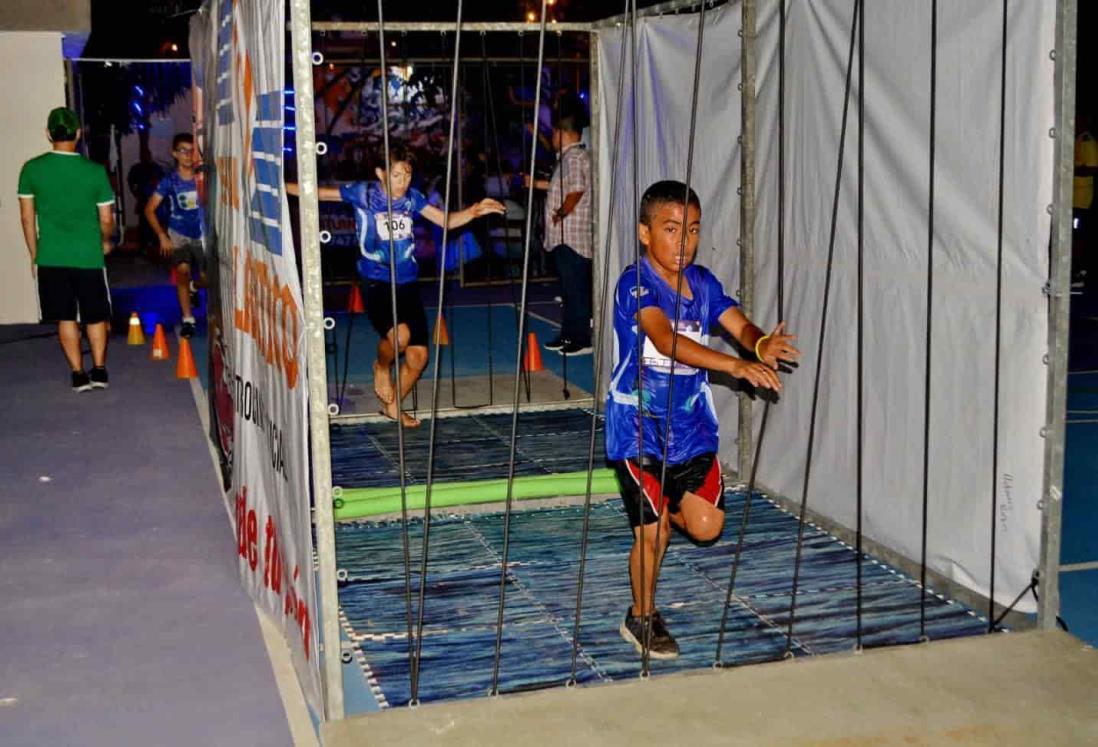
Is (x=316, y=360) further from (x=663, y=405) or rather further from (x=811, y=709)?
(x=811, y=709)

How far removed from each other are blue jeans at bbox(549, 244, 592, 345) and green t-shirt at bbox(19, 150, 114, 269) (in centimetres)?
359

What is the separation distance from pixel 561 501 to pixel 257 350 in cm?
258

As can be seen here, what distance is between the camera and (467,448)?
29.3ft

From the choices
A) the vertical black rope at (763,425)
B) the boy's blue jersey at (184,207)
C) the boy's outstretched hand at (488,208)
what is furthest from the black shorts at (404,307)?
the boy's blue jersey at (184,207)

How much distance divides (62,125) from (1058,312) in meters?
7.51

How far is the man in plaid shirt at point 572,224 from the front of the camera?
436 inches

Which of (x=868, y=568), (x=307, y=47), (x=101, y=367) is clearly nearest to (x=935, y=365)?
(x=868, y=568)

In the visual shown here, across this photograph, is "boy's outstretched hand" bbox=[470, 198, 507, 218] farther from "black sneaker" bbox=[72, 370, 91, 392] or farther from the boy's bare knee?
"black sneaker" bbox=[72, 370, 91, 392]

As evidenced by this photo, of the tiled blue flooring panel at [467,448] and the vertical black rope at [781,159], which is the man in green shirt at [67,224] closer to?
the tiled blue flooring panel at [467,448]

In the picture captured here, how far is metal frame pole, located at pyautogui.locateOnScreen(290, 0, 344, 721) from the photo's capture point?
416cm

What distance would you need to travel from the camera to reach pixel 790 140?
725 centimetres

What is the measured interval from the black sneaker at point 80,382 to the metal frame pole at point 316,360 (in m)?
7.16

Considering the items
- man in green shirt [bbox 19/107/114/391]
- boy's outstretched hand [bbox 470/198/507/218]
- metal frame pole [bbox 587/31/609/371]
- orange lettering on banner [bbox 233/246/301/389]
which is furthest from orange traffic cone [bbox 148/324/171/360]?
orange lettering on banner [bbox 233/246/301/389]

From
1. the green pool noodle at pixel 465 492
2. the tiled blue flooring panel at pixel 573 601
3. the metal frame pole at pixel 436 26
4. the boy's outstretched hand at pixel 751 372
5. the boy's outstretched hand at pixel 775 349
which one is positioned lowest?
the tiled blue flooring panel at pixel 573 601
